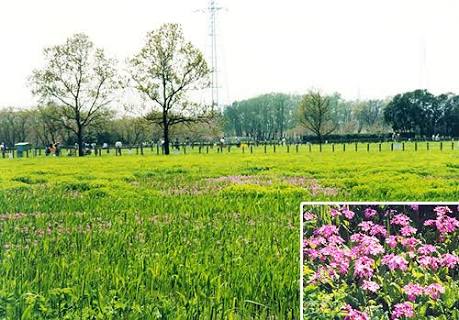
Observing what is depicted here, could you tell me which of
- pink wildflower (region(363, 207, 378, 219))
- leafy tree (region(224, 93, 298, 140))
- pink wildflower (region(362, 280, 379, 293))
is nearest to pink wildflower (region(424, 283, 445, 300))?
pink wildflower (region(362, 280, 379, 293))

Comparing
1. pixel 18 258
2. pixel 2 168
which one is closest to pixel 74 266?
pixel 18 258

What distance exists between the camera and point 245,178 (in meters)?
4.86

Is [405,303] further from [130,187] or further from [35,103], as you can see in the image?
[35,103]

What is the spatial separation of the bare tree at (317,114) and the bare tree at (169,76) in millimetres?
741

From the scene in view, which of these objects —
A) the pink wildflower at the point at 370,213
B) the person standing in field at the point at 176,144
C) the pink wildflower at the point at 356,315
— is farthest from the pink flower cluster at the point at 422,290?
the person standing in field at the point at 176,144

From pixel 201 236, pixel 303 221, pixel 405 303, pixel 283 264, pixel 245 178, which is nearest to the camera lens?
pixel 405 303

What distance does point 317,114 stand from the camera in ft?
14.5

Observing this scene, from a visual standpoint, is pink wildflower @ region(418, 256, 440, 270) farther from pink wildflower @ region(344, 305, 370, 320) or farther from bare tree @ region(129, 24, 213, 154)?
bare tree @ region(129, 24, 213, 154)

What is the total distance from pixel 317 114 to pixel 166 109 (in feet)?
3.77

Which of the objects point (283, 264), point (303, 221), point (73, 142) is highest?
point (73, 142)

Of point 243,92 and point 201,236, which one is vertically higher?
point 243,92

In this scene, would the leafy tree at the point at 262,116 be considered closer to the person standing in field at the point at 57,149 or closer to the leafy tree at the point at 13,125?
the person standing in field at the point at 57,149

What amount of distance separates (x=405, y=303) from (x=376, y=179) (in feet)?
5.67

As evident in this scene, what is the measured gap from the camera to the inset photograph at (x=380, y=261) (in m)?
2.96
